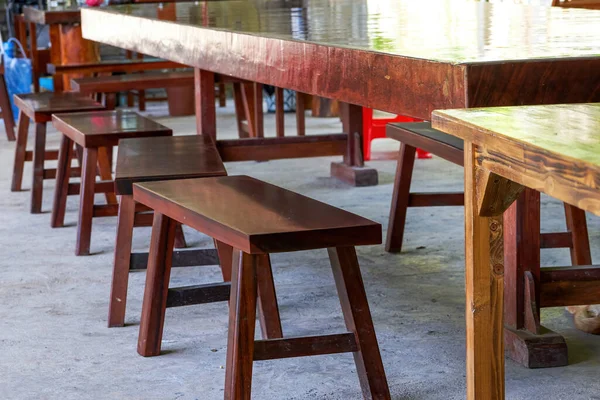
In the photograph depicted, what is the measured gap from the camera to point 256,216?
5.01 feet

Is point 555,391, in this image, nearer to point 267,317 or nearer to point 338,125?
point 267,317

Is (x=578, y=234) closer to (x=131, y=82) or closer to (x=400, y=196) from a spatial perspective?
(x=400, y=196)

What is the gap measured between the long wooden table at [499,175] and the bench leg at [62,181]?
7.78 ft

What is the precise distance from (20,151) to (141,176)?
2.20 metres

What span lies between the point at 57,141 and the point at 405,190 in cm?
320

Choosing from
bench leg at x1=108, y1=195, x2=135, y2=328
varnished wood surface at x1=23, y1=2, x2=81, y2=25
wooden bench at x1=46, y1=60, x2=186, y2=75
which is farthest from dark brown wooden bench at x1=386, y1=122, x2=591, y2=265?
varnished wood surface at x1=23, y1=2, x2=81, y2=25

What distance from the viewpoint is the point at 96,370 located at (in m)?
1.97

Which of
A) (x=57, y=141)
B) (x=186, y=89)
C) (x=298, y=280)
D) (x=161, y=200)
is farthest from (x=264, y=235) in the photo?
(x=186, y=89)

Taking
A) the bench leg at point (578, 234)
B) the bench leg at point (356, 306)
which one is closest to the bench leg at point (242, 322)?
the bench leg at point (356, 306)

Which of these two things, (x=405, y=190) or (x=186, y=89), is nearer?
(x=405, y=190)

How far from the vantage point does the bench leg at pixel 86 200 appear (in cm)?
282

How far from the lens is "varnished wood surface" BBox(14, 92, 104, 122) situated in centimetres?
352

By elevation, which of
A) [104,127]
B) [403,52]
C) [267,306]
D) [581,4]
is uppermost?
[581,4]

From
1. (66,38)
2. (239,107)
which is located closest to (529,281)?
(239,107)
